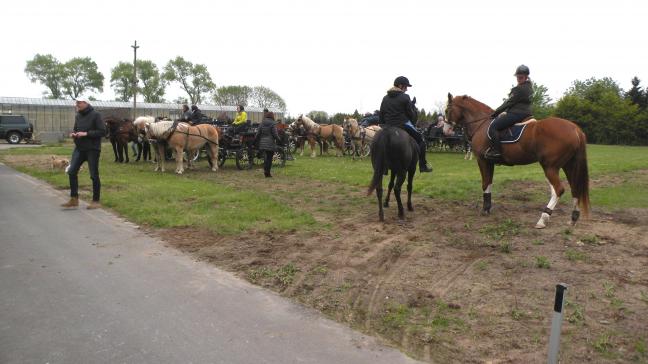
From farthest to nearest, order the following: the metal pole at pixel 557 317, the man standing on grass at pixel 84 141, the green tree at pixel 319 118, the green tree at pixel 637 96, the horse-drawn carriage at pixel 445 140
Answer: the green tree at pixel 637 96, the green tree at pixel 319 118, the horse-drawn carriage at pixel 445 140, the man standing on grass at pixel 84 141, the metal pole at pixel 557 317

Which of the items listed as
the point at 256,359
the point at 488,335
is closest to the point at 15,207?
the point at 256,359

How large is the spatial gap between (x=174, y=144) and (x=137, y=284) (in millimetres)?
10767

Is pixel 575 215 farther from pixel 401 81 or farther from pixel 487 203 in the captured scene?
pixel 401 81

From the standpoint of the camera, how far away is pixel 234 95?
7981 cm

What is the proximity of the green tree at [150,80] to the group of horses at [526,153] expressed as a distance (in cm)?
8382

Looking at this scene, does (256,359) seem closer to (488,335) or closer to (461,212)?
(488,335)

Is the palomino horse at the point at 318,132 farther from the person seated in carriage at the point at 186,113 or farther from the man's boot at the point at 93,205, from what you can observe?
the man's boot at the point at 93,205

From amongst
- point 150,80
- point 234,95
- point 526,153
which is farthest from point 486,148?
point 150,80

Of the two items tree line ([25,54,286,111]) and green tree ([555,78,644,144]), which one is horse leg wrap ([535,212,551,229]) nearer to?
green tree ([555,78,644,144])

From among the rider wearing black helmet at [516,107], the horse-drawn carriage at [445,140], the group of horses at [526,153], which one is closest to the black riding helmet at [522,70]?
the rider wearing black helmet at [516,107]

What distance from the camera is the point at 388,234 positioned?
704cm

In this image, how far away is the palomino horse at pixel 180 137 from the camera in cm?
1495

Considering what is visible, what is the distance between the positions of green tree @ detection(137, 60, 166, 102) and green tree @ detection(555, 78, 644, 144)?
6670 cm

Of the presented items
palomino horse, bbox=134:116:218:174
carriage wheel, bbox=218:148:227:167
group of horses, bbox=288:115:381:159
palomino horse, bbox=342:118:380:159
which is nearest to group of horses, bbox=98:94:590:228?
palomino horse, bbox=134:116:218:174
